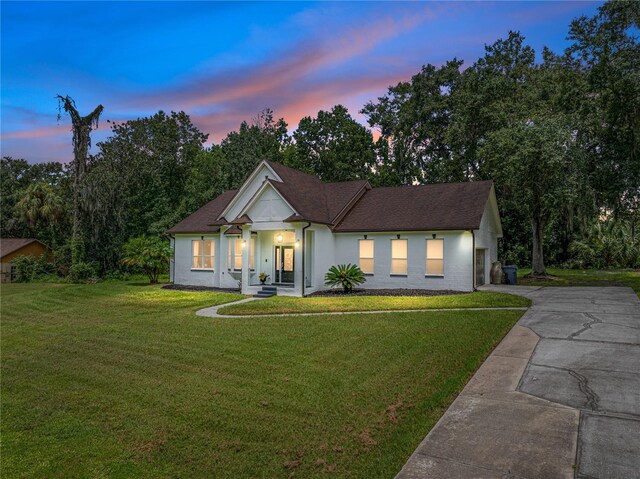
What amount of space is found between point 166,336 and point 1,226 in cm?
4100

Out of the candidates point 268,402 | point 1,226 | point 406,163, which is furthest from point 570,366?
point 1,226

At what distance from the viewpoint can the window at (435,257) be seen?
697 inches

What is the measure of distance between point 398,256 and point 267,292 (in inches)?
246

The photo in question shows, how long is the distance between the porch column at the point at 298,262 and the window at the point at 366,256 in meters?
3.33

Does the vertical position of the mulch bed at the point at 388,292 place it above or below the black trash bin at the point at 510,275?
below

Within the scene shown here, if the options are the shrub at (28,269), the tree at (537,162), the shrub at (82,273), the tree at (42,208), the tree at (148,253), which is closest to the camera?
the tree at (537,162)

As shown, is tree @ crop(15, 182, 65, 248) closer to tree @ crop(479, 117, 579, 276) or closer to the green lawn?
tree @ crop(479, 117, 579, 276)

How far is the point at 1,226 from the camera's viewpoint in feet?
131

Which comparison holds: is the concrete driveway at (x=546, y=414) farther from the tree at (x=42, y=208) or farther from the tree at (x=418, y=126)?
the tree at (x=42, y=208)

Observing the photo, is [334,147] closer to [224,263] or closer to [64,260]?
[224,263]

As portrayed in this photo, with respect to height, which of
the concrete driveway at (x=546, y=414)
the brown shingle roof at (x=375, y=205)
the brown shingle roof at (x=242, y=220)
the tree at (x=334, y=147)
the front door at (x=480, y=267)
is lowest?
the concrete driveway at (x=546, y=414)

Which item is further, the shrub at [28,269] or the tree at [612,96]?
the shrub at [28,269]

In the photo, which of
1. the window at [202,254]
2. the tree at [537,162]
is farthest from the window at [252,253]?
the tree at [537,162]

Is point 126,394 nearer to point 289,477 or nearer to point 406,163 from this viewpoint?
point 289,477
